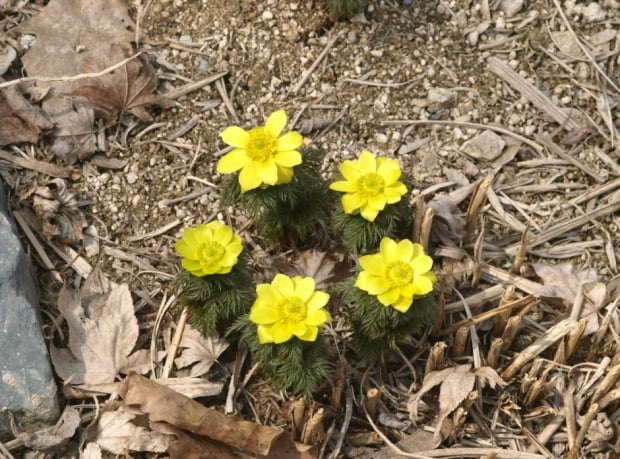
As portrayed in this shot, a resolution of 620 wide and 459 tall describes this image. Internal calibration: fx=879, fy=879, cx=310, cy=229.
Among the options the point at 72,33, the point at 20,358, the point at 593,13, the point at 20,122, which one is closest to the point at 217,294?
the point at 20,358

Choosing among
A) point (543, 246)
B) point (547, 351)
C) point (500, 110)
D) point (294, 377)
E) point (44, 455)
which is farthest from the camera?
point (500, 110)

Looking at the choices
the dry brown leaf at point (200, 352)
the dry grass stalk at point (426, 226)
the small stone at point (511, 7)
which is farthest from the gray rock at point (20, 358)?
the small stone at point (511, 7)

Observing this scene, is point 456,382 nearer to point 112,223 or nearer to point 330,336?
point 330,336

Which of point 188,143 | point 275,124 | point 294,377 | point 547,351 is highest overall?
point 275,124

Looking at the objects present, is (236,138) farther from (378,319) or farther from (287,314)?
(378,319)

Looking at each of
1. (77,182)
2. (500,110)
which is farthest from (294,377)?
(500,110)

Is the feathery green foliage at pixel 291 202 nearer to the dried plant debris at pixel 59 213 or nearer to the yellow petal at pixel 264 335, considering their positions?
the yellow petal at pixel 264 335

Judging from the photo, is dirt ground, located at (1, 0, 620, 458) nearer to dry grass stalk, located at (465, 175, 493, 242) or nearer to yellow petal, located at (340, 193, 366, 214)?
dry grass stalk, located at (465, 175, 493, 242)
